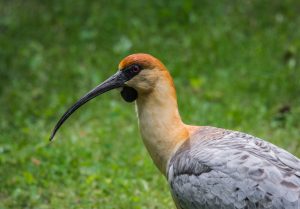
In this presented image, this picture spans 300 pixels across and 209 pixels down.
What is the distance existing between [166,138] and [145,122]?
23cm

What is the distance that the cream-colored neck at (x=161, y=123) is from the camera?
6438 mm

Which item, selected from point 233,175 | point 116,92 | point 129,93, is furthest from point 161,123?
point 116,92

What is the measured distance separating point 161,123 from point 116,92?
3833 millimetres

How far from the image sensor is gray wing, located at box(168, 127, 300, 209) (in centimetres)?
557

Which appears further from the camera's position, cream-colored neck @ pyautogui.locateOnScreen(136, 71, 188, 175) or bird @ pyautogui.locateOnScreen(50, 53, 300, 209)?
cream-colored neck @ pyautogui.locateOnScreen(136, 71, 188, 175)

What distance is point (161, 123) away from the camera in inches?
255

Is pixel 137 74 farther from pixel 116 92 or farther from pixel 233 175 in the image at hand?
pixel 116 92

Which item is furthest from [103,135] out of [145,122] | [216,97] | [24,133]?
[145,122]

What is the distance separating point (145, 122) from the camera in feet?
21.4

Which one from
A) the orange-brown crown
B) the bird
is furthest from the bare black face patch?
the orange-brown crown

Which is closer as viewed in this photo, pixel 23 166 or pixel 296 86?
pixel 23 166

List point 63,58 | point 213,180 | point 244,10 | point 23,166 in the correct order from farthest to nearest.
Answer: point 244,10
point 63,58
point 23,166
point 213,180

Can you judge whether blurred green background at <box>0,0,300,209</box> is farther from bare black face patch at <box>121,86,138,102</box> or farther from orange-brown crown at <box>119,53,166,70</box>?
orange-brown crown at <box>119,53,166,70</box>

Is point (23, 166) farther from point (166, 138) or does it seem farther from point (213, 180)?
point (213, 180)
